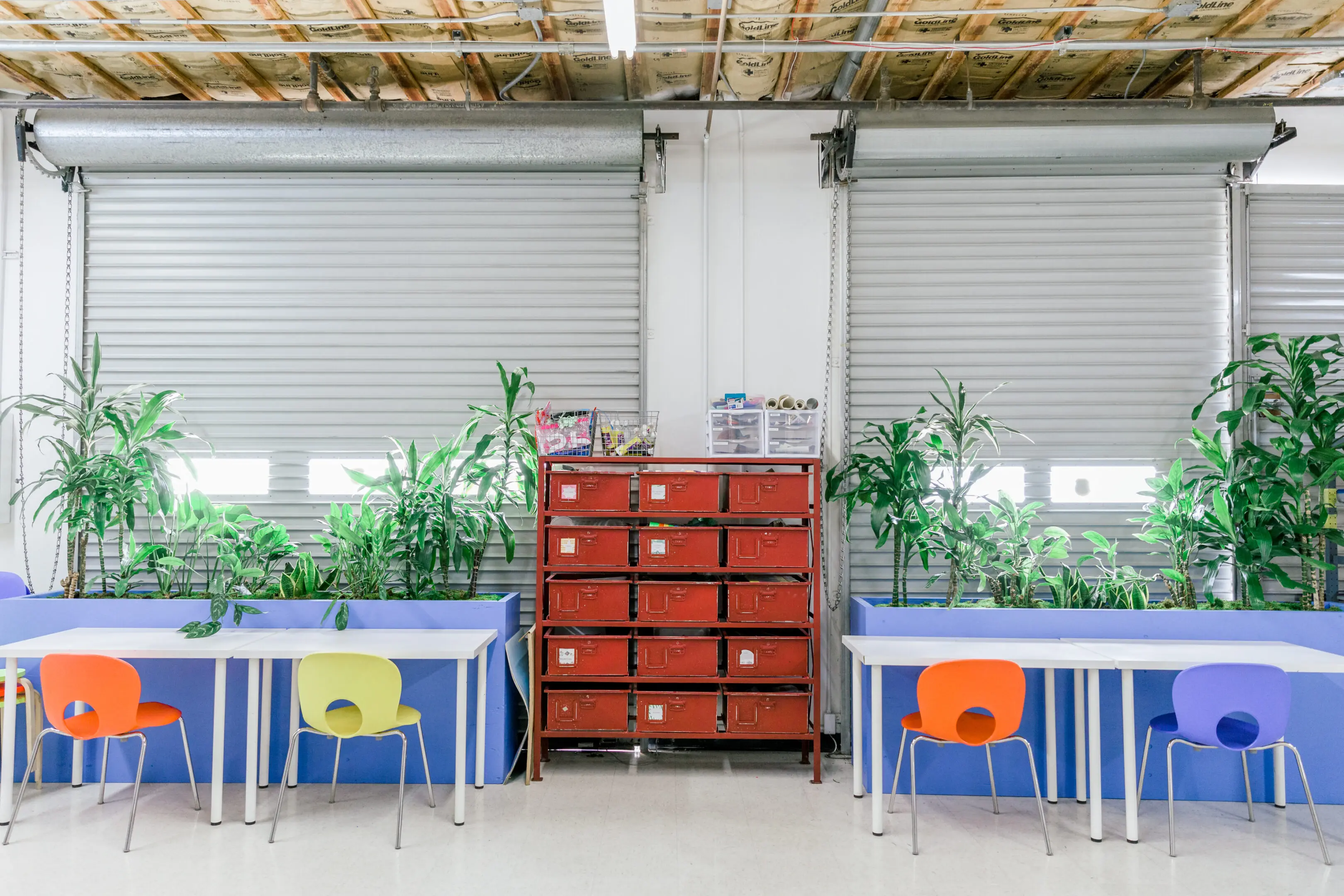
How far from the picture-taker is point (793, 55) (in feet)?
15.2

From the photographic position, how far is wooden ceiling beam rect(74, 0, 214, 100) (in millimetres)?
4098

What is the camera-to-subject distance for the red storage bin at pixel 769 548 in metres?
4.31

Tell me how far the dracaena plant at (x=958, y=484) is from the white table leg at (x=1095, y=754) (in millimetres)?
869

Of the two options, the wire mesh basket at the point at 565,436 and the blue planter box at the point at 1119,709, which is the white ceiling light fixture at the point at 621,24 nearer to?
the wire mesh basket at the point at 565,436

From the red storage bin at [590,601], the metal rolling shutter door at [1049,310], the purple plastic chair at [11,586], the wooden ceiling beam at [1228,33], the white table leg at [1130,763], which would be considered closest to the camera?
the white table leg at [1130,763]

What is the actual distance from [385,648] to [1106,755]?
3489mm

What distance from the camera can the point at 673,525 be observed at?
4422 mm

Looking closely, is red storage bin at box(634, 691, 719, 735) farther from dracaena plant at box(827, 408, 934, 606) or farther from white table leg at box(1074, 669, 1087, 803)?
white table leg at box(1074, 669, 1087, 803)

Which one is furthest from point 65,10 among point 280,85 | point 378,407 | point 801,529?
point 801,529

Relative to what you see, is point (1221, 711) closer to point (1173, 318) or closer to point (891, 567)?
point (891, 567)

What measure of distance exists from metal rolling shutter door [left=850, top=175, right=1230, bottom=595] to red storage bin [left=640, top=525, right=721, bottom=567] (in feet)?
3.50

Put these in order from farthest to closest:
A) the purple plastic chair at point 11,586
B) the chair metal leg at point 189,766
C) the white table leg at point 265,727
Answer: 1. the purple plastic chair at point 11,586
2. the white table leg at point 265,727
3. the chair metal leg at point 189,766

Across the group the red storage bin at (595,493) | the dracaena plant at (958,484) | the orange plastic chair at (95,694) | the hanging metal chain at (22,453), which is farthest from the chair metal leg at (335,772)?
the dracaena plant at (958,484)

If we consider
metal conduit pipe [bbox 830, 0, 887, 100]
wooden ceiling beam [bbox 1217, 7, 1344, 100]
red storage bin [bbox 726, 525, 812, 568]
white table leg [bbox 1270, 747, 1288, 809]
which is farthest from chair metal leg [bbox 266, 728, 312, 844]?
wooden ceiling beam [bbox 1217, 7, 1344, 100]
